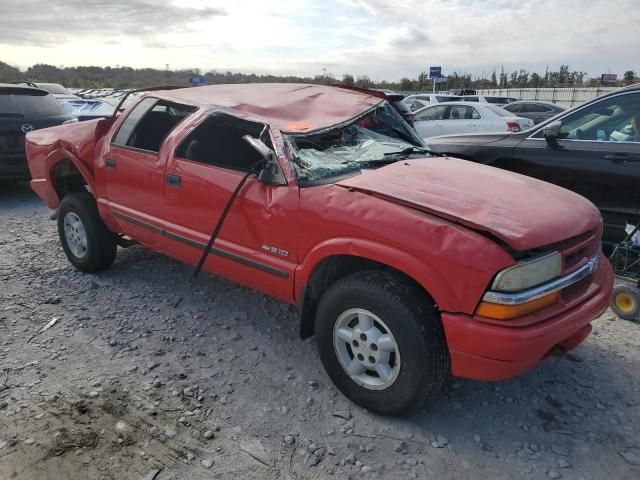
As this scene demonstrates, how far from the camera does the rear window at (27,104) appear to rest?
7590 mm

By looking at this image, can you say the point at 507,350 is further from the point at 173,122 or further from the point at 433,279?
the point at 173,122

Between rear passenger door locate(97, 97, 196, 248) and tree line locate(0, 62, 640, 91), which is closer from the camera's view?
rear passenger door locate(97, 97, 196, 248)

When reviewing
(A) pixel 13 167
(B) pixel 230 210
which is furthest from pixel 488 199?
(A) pixel 13 167

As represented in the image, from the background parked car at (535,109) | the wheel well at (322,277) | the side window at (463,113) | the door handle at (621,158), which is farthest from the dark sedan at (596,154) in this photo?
the background parked car at (535,109)

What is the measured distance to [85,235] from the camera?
4.69m

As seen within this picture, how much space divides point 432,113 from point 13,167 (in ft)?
31.7

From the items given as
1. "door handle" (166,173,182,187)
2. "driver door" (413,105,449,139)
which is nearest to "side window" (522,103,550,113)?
"driver door" (413,105,449,139)

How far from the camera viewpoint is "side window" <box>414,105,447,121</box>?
43.0 feet

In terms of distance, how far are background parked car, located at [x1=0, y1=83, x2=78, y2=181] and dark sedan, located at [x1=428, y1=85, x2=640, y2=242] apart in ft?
21.4

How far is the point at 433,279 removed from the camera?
2.46 meters

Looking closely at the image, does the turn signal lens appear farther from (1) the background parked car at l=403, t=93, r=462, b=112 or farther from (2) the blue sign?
(2) the blue sign

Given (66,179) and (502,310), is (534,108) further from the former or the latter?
(502,310)

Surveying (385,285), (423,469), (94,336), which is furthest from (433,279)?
(94,336)

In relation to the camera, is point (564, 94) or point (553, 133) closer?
point (553, 133)
